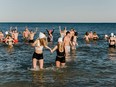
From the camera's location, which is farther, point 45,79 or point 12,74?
point 12,74

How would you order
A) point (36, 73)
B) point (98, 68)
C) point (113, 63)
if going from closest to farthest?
point (36, 73) < point (98, 68) < point (113, 63)

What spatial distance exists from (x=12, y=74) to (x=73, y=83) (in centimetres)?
389

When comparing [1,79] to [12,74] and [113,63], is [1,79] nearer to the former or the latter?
[12,74]

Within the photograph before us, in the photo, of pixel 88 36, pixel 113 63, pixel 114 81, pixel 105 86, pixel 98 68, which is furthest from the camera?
pixel 88 36

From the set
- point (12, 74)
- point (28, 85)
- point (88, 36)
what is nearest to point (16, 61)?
point (12, 74)

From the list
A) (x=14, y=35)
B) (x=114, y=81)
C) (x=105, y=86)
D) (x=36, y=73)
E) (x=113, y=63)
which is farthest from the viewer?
(x=14, y=35)

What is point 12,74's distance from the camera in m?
17.3

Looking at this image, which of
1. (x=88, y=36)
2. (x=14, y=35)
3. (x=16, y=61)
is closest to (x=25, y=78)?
(x=16, y=61)

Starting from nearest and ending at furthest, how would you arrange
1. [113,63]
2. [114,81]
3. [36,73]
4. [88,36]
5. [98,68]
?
[114,81]
[36,73]
[98,68]
[113,63]
[88,36]

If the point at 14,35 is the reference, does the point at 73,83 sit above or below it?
below

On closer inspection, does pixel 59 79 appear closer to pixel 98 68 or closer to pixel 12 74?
pixel 12 74

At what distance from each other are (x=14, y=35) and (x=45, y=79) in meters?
22.8

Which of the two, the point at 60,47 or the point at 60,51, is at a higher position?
the point at 60,47

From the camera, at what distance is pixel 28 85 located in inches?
572
